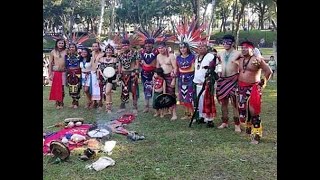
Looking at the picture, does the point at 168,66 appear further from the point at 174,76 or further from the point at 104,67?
the point at 104,67

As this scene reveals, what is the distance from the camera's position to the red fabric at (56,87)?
7590 millimetres

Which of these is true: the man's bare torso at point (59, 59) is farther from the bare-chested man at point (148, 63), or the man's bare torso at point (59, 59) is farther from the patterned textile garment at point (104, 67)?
the bare-chested man at point (148, 63)

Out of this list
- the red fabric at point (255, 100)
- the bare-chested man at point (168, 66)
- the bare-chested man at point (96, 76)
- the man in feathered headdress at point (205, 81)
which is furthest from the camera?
the bare-chested man at point (96, 76)

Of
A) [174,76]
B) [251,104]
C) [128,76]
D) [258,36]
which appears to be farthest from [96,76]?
[258,36]

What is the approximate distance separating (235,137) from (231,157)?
855 millimetres

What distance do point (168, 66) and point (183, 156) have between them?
2307mm

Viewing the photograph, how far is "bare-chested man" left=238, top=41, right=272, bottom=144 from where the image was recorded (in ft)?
16.0

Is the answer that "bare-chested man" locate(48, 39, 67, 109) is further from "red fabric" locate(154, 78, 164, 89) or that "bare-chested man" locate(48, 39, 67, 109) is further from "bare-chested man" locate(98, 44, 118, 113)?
"red fabric" locate(154, 78, 164, 89)

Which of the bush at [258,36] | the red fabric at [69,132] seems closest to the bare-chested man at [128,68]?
the red fabric at [69,132]

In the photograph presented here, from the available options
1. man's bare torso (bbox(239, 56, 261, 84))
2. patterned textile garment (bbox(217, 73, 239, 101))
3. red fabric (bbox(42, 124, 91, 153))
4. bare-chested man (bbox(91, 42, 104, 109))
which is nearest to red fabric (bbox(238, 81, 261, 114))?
man's bare torso (bbox(239, 56, 261, 84))

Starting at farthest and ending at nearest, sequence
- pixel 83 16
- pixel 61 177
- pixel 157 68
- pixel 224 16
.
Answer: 1. pixel 224 16
2. pixel 83 16
3. pixel 157 68
4. pixel 61 177
